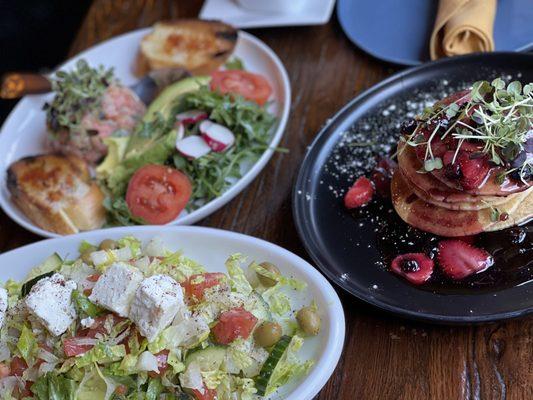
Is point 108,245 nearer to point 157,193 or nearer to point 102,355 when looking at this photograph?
point 157,193

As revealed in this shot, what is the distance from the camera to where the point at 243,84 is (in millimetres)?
3303

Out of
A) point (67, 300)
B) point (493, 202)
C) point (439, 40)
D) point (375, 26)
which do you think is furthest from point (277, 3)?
point (67, 300)

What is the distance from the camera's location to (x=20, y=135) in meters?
3.43

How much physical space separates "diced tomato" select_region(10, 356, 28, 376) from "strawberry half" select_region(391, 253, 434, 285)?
1.27m

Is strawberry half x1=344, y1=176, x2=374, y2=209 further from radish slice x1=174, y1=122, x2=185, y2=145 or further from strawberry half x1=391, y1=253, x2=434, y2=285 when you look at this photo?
radish slice x1=174, y1=122, x2=185, y2=145

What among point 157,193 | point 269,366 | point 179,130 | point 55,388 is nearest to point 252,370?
point 269,366

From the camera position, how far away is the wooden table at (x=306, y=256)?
2.12 metres

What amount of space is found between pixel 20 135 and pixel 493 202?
2.35m

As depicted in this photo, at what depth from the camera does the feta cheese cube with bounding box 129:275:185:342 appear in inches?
79.1

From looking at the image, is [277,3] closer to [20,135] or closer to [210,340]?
[20,135]

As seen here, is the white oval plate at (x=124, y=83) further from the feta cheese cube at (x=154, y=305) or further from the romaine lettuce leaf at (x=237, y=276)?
the feta cheese cube at (x=154, y=305)

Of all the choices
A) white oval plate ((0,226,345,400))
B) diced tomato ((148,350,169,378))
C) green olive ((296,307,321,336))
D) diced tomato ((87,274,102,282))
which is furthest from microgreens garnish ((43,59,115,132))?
green olive ((296,307,321,336))

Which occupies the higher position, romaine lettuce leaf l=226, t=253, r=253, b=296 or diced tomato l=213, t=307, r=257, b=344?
diced tomato l=213, t=307, r=257, b=344

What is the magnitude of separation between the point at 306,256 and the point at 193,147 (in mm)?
745
